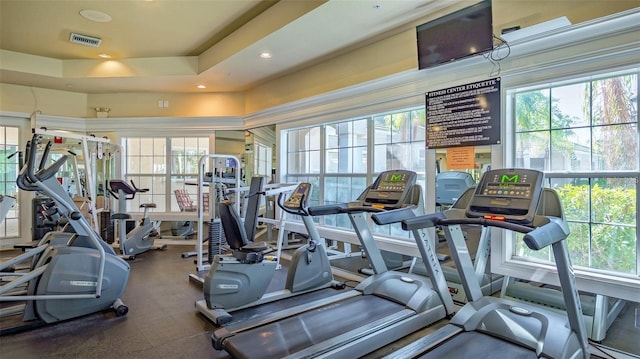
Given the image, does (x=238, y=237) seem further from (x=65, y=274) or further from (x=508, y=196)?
(x=508, y=196)

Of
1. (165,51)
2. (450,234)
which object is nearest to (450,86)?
(450,234)

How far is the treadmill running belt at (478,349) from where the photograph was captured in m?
2.36

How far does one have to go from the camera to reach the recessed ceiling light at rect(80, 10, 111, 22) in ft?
13.9

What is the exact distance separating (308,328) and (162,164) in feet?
18.5

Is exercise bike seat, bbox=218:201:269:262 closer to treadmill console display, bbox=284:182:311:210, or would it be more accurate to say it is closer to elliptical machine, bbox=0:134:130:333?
treadmill console display, bbox=284:182:311:210

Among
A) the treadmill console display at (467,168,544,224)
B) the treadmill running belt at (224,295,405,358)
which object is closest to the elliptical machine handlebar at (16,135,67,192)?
the treadmill running belt at (224,295,405,358)

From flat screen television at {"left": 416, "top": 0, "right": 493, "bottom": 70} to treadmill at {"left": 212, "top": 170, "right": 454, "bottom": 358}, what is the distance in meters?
1.26

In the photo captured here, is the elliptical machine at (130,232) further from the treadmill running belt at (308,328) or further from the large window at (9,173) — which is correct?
the treadmill running belt at (308,328)

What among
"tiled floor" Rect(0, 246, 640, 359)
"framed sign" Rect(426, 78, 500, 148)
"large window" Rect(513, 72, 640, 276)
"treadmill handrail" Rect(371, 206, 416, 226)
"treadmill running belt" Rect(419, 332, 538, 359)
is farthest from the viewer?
"framed sign" Rect(426, 78, 500, 148)

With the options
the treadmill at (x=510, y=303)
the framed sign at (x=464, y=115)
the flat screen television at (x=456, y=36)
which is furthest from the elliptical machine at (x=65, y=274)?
the flat screen television at (x=456, y=36)

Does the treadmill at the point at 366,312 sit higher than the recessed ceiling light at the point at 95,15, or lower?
lower

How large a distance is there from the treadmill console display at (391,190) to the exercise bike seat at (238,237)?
1199mm

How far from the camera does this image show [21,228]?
21.3 ft

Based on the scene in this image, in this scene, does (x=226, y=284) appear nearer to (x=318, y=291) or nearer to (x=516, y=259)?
(x=318, y=291)
